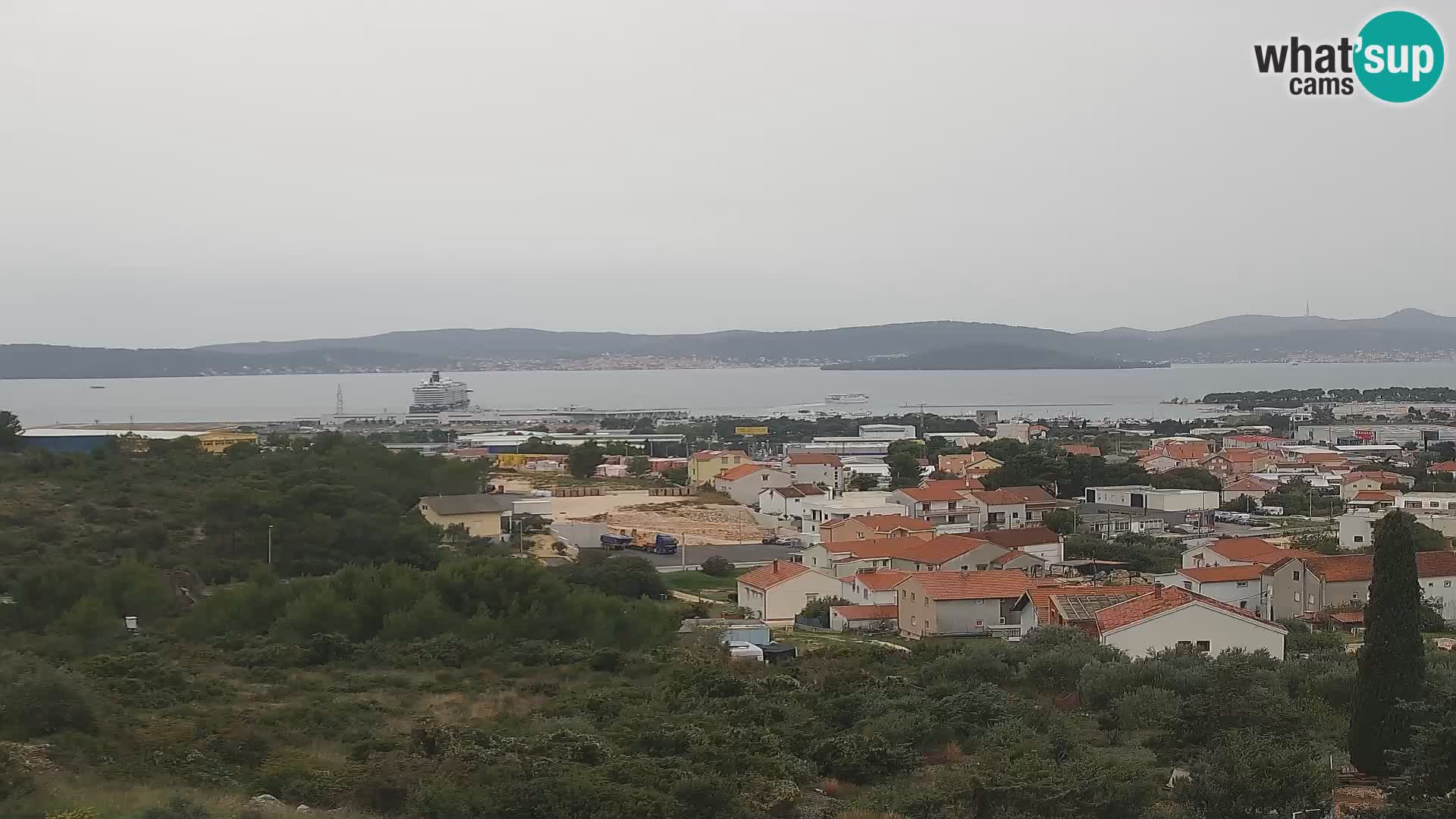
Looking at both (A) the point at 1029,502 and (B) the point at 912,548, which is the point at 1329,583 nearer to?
(B) the point at 912,548

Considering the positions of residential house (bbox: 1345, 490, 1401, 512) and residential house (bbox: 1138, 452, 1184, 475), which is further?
residential house (bbox: 1138, 452, 1184, 475)

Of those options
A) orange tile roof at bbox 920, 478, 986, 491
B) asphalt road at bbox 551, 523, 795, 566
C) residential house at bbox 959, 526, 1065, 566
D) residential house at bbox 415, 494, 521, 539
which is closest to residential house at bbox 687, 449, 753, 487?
orange tile roof at bbox 920, 478, 986, 491

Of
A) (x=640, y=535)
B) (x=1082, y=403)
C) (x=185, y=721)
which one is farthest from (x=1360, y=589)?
(x=1082, y=403)

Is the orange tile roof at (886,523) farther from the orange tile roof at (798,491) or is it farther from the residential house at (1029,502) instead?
the orange tile roof at (798,491)

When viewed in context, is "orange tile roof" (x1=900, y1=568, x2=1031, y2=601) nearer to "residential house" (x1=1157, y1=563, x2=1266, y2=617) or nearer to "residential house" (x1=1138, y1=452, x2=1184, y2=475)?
"residential house" (x1=1157, y1=563, x2=1266, y2=617)

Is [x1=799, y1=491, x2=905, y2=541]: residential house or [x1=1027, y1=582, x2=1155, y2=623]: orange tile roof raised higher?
[x1=1027, y1=582, x2=1155, y2=623]: orange tile roof

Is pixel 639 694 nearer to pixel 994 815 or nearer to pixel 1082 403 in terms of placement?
pixel 994 815

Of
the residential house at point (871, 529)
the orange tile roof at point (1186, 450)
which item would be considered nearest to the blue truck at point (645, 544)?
the residential house at point (871, 529)
